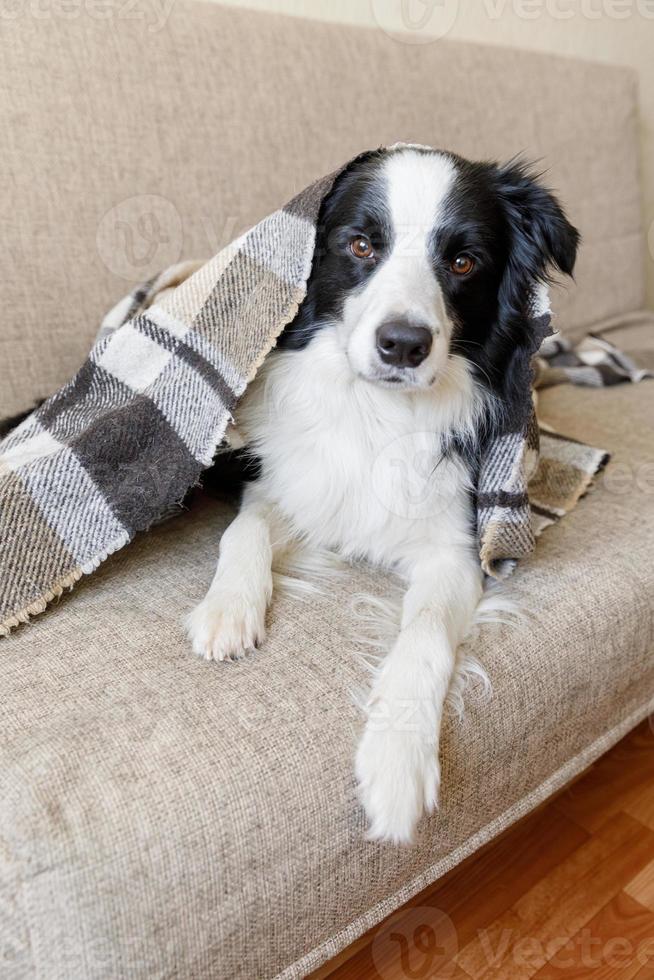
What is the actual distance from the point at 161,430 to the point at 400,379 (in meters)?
0.39

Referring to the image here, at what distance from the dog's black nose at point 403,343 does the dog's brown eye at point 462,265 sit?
204 mm

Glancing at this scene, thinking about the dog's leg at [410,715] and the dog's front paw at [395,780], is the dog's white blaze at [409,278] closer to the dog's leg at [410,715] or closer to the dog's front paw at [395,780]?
the dog's leg at [410,715]

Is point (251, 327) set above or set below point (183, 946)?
above

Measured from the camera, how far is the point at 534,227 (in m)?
1.40

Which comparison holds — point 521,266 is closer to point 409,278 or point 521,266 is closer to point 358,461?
point 409,278

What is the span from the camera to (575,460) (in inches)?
65.6

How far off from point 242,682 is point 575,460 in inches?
37.0

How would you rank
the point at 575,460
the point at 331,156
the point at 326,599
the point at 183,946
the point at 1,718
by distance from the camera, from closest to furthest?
the point at 183,946 → the point at 1,718 → the point at 326,599 → the point at 575,460 → the point at 331,156

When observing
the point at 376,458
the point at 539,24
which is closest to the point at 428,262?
the point at 376,458

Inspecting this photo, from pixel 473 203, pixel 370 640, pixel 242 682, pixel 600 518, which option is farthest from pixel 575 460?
pixel 242 682

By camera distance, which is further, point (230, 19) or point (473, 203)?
point (230, 19)

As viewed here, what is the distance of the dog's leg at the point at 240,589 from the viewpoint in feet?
3.59

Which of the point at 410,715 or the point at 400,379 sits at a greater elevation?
the point at 400,379

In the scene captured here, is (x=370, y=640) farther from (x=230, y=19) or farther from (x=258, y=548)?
(x=230, y=19)
